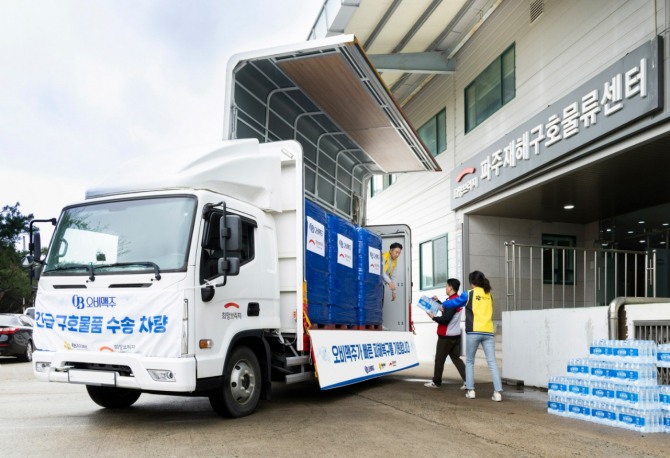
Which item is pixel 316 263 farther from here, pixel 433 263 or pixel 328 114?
pixel 433 263

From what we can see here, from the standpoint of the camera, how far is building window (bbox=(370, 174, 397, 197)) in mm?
22786

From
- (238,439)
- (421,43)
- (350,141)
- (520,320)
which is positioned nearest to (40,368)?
(238,439)

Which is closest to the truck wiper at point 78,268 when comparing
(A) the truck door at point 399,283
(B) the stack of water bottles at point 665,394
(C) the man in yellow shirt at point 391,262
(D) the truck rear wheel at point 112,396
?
(D) the truck rear wheel at point 112,396

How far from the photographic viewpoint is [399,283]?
39.4 ft

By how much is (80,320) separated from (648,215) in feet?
44.8

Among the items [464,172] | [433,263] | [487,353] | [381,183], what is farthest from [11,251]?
[487,353]

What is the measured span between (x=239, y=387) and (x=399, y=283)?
5482 millimetres

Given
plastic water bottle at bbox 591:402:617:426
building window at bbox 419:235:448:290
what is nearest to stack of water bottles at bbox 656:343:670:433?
plastic water bottle at bbox 591:402:617:426

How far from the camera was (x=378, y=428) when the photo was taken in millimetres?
6723

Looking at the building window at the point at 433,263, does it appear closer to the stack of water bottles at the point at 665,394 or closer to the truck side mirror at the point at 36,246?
the stack of water bottles at the point at 665,394

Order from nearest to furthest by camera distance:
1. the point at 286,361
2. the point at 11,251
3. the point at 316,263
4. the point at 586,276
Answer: the point at 286,361
the point at 316,263
the point at 586,276
the point at 11,251

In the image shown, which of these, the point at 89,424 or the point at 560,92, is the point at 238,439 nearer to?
the point at 89,424

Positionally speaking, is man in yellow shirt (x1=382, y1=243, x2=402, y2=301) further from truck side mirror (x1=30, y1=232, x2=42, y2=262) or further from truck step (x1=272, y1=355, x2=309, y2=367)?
truck side mirror (x1=30, y1=232, x2=42, y2=262)

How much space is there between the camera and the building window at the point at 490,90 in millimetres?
15039
